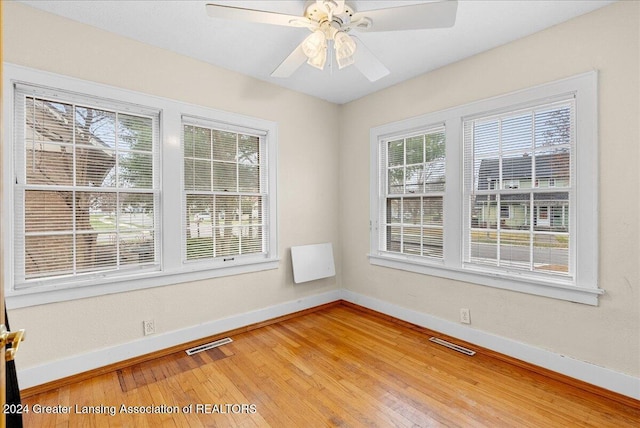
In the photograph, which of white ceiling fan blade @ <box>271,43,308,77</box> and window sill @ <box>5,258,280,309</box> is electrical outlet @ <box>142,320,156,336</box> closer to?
window sill @ <box>5,258,280,309</box>

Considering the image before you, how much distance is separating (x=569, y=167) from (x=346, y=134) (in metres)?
2.41

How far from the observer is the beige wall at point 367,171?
208 cm

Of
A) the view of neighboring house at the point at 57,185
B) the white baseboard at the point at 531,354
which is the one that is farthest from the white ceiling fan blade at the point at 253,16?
the white baseboard at the point at 531,354

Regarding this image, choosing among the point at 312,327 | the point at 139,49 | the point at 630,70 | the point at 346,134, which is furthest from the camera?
the point at 346,134

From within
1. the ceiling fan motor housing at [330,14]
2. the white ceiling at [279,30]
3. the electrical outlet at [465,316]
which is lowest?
the electrical outlet at [465,316]

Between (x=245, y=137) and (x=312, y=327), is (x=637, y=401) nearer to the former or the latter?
(x=312, y=327)

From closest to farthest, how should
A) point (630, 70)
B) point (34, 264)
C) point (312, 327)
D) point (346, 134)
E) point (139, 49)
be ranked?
point (630, 70) → point (34, 264) → point (139, 49) → point (312, 327) → point (346, 134)

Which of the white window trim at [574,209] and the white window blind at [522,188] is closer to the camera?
the white window trim at [574,209]

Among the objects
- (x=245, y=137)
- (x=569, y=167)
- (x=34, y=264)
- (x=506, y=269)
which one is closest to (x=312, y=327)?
(x=506, y=269)

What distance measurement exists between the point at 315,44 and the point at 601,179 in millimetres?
2175

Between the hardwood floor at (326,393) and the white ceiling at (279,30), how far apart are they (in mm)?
2651

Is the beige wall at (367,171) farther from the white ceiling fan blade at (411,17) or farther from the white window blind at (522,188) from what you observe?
the white ceiling fan blade at (411,17)

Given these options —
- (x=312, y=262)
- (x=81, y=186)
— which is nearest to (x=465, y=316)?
(x=312, y=262)

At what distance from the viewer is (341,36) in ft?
6.25
